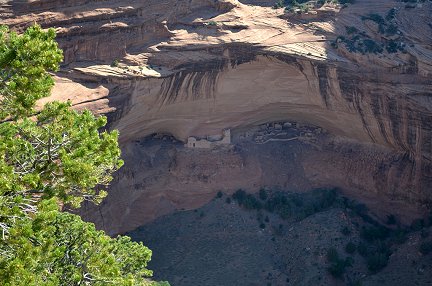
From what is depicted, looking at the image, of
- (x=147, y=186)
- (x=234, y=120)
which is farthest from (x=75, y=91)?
(x=234, y=120)

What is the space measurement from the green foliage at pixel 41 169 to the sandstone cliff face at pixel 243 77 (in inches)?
707

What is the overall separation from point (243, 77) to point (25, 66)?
2452 cm

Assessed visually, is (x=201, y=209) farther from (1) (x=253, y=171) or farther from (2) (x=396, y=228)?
(2) (x=396, y=228)

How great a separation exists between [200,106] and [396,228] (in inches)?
540

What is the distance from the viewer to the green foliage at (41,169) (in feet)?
46.9

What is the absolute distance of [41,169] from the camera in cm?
1595

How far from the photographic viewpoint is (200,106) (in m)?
39.4

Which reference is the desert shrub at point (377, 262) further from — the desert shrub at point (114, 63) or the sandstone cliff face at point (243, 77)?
the desert shrub at point (114, 63)

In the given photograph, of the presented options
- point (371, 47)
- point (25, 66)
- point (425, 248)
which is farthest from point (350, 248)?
point (25, 66)

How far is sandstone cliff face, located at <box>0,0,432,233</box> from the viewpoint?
35.6 meters

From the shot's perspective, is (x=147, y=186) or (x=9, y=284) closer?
(x=9, y=284)

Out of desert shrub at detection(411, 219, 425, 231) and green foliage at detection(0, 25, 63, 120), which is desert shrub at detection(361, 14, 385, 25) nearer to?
desert shrub at detection(411, 219, 425, 231)

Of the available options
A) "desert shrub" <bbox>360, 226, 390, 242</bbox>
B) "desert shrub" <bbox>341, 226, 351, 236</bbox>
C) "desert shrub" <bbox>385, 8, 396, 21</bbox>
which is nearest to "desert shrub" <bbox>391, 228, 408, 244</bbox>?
"desert shrub" <bbox>360, 226, 390, 242</bbox>

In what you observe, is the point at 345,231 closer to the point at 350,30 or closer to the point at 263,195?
the point at 263,195
